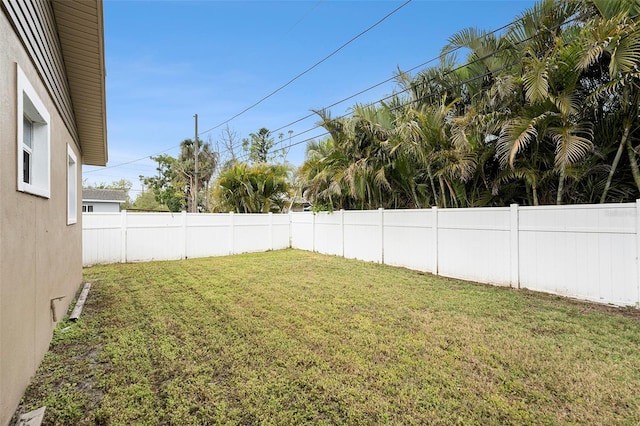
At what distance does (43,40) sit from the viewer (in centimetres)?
292

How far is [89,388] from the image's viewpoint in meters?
2.48

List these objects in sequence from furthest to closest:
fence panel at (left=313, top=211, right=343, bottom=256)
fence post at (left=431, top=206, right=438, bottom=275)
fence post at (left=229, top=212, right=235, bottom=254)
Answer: fence post at (left=229, top=212, right=235, bottom=254)
fence panel at (left=313, top=211, right=343, bottom=256)
fence post at (left=431, top=206, right=438, bottom=275)

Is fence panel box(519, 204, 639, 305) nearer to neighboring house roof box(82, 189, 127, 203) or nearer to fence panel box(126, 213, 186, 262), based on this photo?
fence panel box(126, 213, 186, 262)

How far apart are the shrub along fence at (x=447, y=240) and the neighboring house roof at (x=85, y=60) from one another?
3.43 meters

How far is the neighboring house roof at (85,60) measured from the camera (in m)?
3.37

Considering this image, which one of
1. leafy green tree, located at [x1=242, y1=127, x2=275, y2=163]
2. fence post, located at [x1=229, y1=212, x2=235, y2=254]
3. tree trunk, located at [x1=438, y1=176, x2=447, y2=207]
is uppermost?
leafy green tree, located at [x1=242, y1=127, x2=275, y2=163]

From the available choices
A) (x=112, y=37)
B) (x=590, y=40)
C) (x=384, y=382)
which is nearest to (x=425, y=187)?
(x=590, y=40)

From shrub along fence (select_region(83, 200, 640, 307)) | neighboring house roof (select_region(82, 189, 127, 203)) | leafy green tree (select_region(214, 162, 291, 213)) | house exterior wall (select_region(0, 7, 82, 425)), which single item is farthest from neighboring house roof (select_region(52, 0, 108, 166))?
neighboring house roof (select_region(82, 189, 127, 203))

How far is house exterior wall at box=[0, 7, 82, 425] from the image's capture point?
76.3 inches

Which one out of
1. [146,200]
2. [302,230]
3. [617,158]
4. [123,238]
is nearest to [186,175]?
[146,200]

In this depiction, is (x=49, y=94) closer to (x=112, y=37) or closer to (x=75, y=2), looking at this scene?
(x=75, y=2)

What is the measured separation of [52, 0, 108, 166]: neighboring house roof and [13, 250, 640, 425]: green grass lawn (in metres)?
3.17

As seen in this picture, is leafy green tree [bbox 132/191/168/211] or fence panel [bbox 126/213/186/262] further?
leafy green tree [bbox 132/191/168/211]

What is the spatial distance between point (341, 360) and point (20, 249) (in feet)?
8.70
